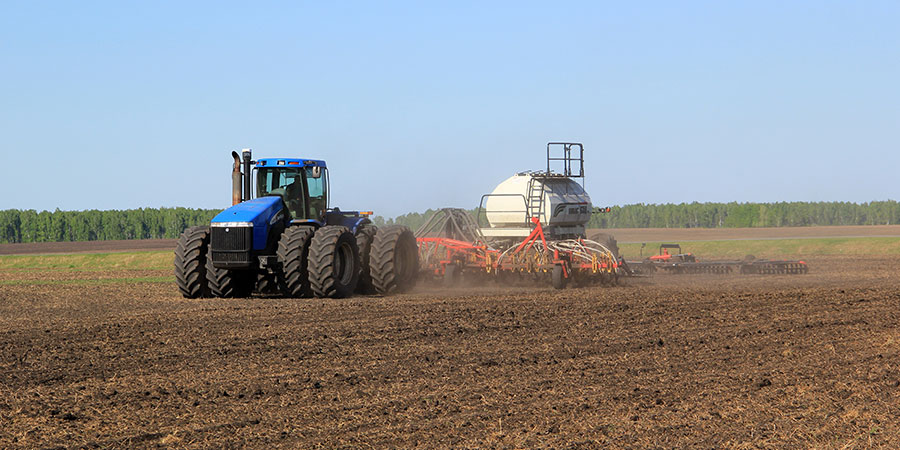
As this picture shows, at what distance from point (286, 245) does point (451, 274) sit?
4763mm

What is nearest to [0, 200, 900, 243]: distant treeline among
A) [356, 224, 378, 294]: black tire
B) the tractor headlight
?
[356, 224, 378, 294]: black tire

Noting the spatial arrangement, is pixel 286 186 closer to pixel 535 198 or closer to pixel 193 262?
pixel 193 262

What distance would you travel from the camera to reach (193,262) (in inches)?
738

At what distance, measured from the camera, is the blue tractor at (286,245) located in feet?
60.2

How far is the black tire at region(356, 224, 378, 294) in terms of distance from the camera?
20422 mm

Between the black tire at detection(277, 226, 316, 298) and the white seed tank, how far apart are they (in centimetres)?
688

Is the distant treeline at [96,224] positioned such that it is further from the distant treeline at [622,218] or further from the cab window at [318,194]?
the cab window at [318,194]

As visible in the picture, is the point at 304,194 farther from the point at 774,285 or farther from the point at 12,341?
the point at 774,285

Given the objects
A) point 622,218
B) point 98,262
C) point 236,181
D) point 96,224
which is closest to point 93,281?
point 236,181

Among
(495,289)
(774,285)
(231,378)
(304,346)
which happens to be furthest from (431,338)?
(774,285)

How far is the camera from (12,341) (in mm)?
13164

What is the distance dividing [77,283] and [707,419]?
844 inches

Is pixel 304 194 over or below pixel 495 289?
over

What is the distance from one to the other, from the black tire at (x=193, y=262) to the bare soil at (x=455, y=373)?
3.94ft
